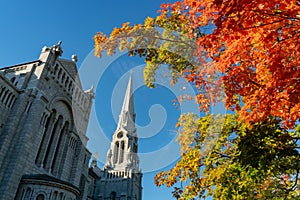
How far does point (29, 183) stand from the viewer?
55.6ft

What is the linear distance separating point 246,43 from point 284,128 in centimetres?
359

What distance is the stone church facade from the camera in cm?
1691

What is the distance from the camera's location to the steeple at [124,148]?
51938mm

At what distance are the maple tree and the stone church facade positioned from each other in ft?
36.1

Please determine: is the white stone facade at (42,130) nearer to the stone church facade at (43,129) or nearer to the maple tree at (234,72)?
the stone church facade at (43,129)

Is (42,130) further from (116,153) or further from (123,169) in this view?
(116,153)

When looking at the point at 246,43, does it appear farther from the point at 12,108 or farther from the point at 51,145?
the point at 51,145

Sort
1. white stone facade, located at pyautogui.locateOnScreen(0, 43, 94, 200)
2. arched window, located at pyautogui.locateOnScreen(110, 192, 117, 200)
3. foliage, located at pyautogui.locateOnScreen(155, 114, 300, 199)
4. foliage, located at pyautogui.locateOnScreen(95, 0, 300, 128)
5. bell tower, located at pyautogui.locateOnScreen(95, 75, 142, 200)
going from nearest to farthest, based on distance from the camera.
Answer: foliage, located at pyautogui.locateOnScreen(95, 0, 300, 128) < foliage, located at pyautogui.locateOnScreen(155, 114, 300, 199) < white stone facade, located at pyautogui.locateOnScreen(0, 43, 94, 200) < bell tower, located at pyautogui.locateOnScreen(95, 75, 142, 200) < arched window, located at pyautogui.locateOnScreen(110, 192, 117, 200)

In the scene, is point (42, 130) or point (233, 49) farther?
point (42, 130)

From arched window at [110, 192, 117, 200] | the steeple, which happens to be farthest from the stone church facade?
the steeple

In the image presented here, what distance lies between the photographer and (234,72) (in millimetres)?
7895

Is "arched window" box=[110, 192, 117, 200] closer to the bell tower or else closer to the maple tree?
the bell tower

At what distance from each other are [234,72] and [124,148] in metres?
50.9

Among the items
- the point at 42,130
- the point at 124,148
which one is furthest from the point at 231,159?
the point at 124,148
